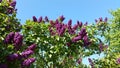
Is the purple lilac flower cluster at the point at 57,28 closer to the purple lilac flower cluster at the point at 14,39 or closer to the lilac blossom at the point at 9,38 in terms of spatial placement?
the purple lilac flower cluster at the point at 14,39

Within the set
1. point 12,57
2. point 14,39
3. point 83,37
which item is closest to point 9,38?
point 14,39

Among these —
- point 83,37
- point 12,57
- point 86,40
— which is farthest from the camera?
point 86,40

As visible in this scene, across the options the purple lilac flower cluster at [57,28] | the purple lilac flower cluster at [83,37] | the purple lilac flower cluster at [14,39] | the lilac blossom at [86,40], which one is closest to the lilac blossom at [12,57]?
the purple lilac flower cluster at [14,39]

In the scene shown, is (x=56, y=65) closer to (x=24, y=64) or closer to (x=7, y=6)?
(x=7, y=6)

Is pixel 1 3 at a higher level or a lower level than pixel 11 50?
higher

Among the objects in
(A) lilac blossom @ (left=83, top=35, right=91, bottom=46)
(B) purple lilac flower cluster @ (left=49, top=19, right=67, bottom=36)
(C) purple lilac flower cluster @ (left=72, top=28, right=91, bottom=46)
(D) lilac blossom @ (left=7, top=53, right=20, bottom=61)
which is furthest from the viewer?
(A) lilac blossom @ (left=83, top=35, right=91, bottom=46)

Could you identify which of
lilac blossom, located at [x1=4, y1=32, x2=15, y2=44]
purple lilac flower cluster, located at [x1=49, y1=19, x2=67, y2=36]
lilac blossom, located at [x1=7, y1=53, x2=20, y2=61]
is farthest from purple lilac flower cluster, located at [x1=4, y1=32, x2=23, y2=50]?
purple lilac flower cluster, located at [x1=49, y1=19, x2=67, y2=36]

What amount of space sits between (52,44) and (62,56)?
0.63m

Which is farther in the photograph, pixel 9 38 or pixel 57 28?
pixel 57 28

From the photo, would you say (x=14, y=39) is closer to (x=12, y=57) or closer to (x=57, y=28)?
(x=12, y=57)

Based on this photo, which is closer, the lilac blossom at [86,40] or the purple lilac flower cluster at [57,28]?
the purple lilac flower cluster at [57,28]

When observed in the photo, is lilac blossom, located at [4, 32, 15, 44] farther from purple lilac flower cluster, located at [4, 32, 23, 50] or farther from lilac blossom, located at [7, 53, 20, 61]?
lilac blossom, located at [7, 53, 20, 61]

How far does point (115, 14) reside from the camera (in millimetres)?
31031

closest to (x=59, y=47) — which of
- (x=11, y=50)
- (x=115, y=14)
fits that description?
(x=11, y=50)
